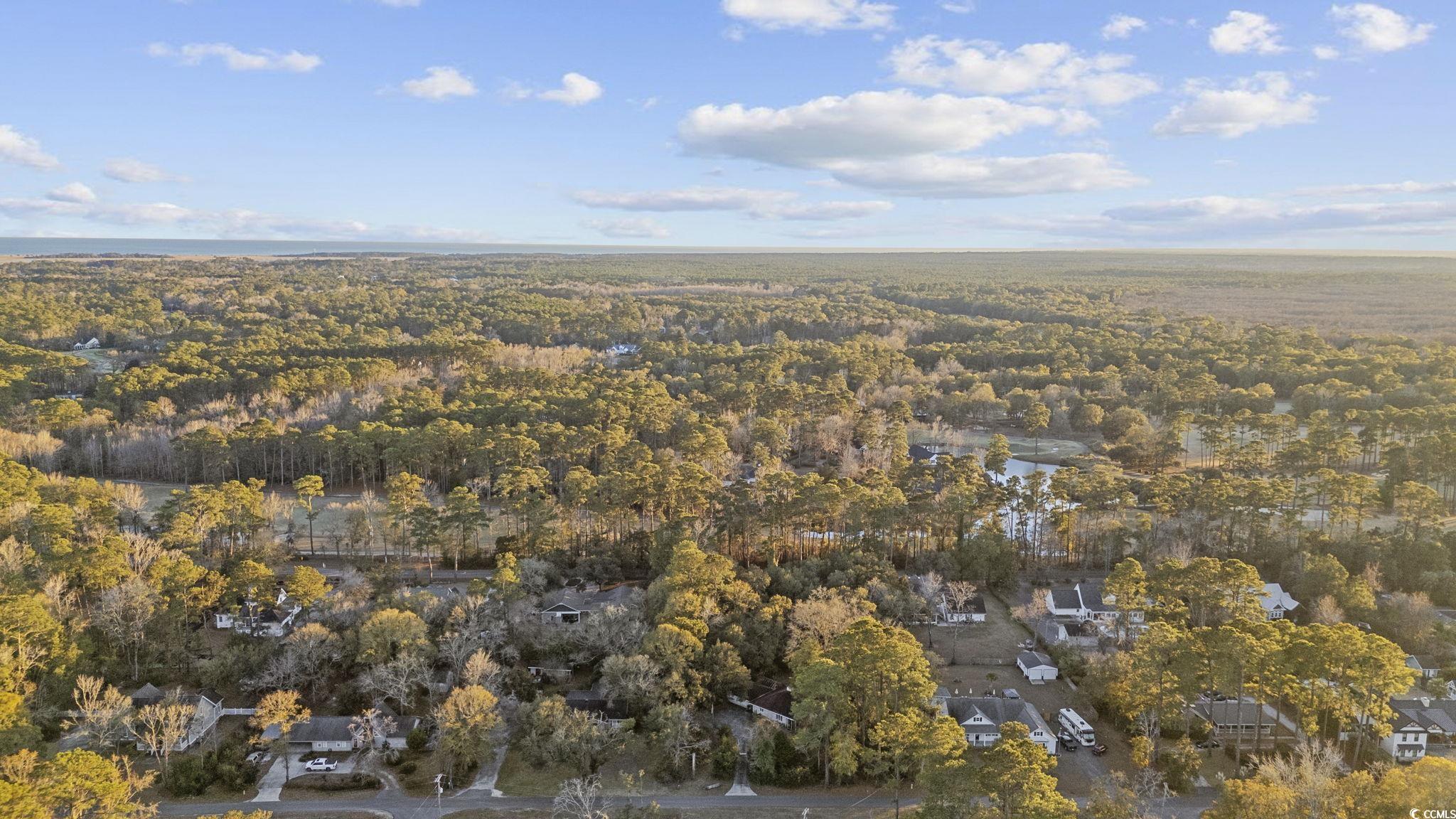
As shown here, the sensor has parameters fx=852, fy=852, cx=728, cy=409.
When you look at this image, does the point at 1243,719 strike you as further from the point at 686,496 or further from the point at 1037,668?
the point at 686,496

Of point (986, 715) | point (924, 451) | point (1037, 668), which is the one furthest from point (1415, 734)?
point (924, 451)

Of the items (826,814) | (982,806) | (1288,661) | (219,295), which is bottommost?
(826,814)

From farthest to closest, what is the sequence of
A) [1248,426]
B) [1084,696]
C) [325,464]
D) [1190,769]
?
1. [1248,426]
2. [325,464]
3. [1084,696]
4. [1190,769]

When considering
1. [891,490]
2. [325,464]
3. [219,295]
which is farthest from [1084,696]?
[219,295]

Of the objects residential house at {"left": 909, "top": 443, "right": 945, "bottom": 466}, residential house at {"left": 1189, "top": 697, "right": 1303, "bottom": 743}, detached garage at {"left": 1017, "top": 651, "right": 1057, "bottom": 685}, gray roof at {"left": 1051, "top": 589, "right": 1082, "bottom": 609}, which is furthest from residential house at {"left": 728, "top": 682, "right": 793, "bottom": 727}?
residential house at {"left": 909, "top": 443, "right": 945, "bottom": 466}

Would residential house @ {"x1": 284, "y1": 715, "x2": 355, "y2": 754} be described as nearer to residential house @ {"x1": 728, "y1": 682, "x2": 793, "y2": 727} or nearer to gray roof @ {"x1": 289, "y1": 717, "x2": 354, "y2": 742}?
gray roof @ {"x1": 289, "y1": 717, "x2": 354, "y2": 742}

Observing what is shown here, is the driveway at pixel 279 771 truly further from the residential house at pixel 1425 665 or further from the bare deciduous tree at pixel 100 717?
the residential house at pixel 1425 665

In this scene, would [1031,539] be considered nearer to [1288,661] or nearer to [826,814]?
[1288,661]
